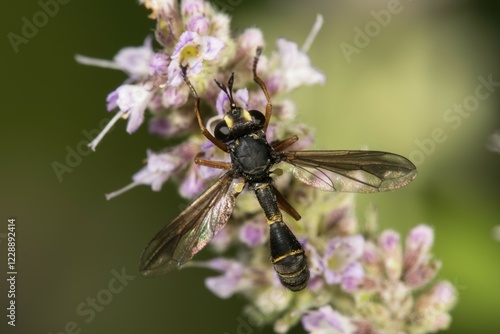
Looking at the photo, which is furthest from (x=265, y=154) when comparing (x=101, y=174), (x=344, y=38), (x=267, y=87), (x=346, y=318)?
(x=344, y=38)

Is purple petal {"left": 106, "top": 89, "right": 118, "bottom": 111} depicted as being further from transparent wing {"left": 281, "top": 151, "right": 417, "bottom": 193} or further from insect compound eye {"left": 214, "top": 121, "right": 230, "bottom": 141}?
transparent wing {"left": 281, "top": 151, "right": 417, "bottom": 193}

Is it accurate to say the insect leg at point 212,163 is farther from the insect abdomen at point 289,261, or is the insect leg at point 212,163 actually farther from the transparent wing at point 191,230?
the insect abdomen at point 289,261

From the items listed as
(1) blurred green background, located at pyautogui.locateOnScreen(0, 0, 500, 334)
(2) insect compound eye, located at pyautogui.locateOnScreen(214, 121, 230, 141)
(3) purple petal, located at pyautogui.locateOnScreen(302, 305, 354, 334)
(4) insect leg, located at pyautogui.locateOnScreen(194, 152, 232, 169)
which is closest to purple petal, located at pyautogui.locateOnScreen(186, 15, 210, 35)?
(2) insect compound eye, located at pyautogui.locateOnScreen(214, 121, 230, 141)

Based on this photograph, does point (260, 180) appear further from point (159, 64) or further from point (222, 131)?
point (159, 64)

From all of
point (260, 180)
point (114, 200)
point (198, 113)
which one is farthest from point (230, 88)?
point (114, 200)

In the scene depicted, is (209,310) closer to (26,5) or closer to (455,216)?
(455,216)

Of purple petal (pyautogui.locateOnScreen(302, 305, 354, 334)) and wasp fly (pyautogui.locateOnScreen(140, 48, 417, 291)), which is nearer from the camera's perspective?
wasp fly (pyautogui.locateOnScreen(140, 48, 417, 291))

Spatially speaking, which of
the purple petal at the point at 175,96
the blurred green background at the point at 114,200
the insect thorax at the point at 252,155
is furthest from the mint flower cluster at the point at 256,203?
the blurred green background at the point at 114,200
